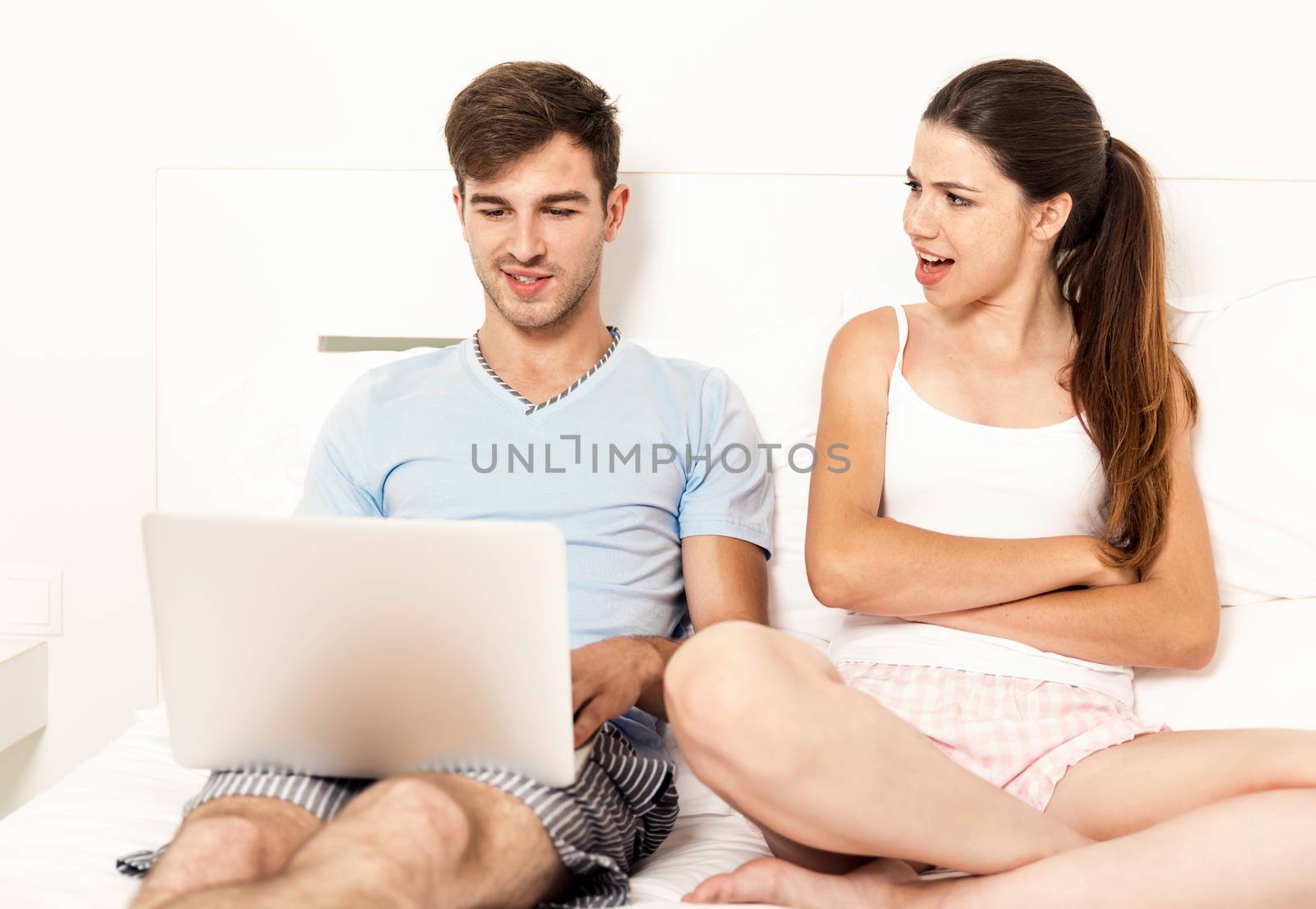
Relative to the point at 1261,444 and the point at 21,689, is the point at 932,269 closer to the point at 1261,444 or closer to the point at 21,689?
the point at 1261,444

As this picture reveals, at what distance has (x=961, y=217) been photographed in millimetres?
1492

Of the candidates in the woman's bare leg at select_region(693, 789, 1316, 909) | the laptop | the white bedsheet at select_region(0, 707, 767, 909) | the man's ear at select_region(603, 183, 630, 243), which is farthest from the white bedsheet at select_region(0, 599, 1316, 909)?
the man's ear at select_region(603, 183, 630, 243)

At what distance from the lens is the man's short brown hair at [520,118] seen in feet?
5.10

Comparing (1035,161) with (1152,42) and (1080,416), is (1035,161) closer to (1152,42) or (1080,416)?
(1080,416)

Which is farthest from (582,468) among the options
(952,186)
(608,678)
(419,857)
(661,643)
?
(419,857)

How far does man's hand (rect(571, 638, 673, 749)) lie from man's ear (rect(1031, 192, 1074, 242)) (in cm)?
76

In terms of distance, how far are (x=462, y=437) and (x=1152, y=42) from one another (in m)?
1.28

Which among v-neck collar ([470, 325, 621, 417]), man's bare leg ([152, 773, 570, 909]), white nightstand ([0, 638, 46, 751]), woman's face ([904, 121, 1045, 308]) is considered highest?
woman's face ([904, 121, 1045, 308])

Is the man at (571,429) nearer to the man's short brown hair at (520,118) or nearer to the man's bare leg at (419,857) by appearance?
the man's short brown hair at (520,118)

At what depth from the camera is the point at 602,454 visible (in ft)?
4.99

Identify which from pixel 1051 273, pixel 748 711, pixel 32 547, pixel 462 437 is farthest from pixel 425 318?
pixel 748 711

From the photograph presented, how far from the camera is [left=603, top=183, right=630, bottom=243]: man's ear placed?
66.5 inches

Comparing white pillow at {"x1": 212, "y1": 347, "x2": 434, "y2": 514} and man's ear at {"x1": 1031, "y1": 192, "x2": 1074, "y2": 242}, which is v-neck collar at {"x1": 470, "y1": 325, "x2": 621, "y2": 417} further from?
man's ear at {"x1": 1031, "y1": 192, "x2": 1074, "y2": 242}

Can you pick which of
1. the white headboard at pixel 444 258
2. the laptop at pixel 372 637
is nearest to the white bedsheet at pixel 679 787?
the laptop at pixel 372 637
